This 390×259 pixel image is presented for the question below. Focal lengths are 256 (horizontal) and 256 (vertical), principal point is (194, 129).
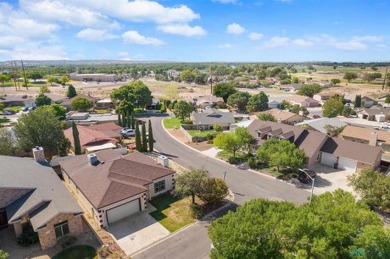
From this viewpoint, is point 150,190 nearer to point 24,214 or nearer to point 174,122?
point 24,214

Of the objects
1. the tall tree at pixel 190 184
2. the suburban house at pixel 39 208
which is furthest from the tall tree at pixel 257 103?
the suburban house at pixel 39 208

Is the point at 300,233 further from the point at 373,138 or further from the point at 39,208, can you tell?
the point at 373,138

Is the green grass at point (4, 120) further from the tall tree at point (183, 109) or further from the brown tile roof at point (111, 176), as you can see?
the brown tile roof at point (111, 176)

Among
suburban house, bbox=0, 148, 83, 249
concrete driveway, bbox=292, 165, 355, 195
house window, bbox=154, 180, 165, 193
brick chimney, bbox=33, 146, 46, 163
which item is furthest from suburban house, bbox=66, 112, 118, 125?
concrete driveway, bbox=292, 165, 355, 195

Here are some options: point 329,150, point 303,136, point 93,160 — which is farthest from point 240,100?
point 93,160

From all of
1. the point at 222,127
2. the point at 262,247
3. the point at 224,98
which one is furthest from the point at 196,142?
the point at 224,98
